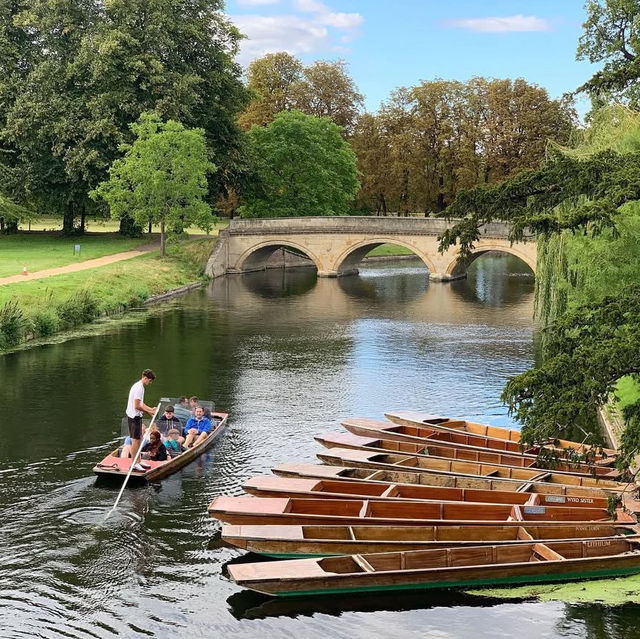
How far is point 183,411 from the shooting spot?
20.0 m

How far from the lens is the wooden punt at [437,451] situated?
1661 centimetres

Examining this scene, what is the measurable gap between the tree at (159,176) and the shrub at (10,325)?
18903 mm

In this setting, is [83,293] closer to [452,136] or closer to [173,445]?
[173,445]

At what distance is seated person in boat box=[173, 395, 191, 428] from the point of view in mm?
19969

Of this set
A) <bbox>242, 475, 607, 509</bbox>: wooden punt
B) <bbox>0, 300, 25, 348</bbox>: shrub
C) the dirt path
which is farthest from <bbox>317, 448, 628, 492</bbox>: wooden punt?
the dirt path

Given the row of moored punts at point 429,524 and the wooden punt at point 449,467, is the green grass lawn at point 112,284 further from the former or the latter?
the row of moored punts at point 429,524

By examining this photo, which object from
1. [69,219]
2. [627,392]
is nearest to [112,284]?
[69,219]

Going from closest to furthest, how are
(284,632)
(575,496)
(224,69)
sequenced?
1. (284,632)
2. (575,496)
3. (224,69)

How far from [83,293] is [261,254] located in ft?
88.8

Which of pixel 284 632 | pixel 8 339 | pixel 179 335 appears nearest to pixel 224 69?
pixel 179 335

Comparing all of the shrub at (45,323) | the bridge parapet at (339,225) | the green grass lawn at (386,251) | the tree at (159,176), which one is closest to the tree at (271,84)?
the green grass lawn at (386,251)

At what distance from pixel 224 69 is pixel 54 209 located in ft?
46.9

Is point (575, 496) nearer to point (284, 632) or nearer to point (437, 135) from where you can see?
point (284, 632)

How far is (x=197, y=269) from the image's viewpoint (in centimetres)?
5278
